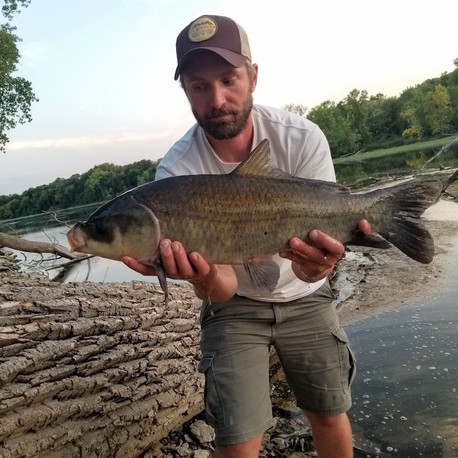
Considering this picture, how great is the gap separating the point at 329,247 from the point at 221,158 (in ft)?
3.88

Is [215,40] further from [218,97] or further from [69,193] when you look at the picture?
[69,193]

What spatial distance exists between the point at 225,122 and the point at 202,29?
0.74 meters

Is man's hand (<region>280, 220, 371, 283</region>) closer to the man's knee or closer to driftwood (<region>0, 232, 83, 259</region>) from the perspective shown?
the man's knee

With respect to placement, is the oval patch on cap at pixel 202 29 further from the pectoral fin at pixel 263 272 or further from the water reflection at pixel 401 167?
the water reflection at pixel 401 167

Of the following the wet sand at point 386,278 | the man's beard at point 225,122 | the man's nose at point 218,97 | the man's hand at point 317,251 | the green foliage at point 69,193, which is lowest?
the wet sand at point 386,278

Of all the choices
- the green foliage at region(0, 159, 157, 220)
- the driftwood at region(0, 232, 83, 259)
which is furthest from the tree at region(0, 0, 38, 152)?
the green foliage at region(0, 159, 157, 220)

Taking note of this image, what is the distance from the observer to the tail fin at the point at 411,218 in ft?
10.0

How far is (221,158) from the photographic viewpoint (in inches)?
146

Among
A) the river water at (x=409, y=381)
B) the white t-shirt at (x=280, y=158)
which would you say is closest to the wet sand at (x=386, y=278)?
the river water at (x=409, y=381)

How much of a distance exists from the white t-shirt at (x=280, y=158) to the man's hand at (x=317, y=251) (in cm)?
42

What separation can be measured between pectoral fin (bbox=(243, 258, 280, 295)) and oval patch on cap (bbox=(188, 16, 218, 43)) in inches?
66.6

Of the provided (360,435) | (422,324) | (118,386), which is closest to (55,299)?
(118,386)

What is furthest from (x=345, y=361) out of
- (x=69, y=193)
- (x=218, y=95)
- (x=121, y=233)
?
(x=69, y=193)

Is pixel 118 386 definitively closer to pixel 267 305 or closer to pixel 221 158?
pixel 267 305
